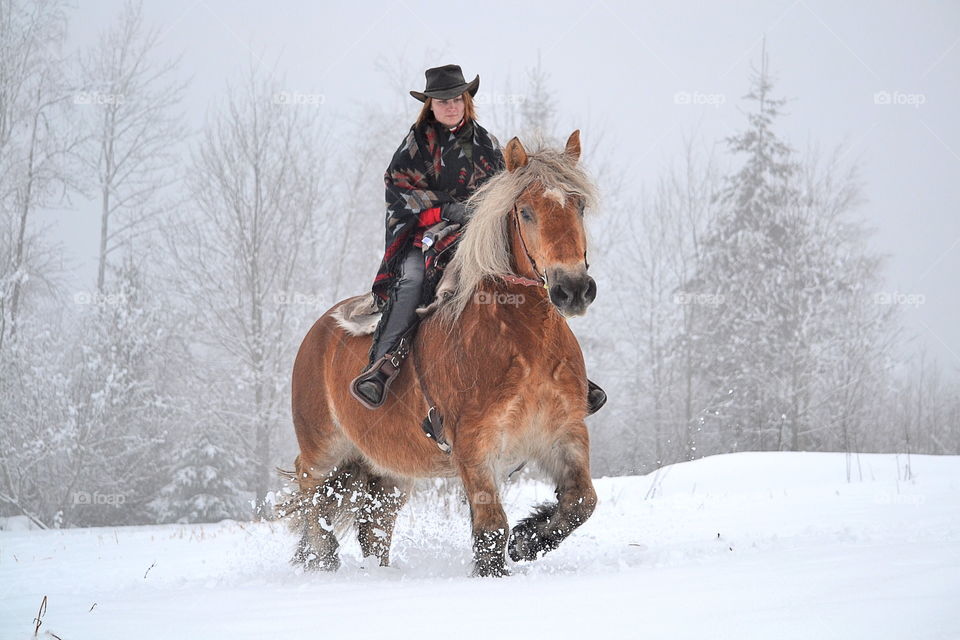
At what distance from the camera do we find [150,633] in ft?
8.55

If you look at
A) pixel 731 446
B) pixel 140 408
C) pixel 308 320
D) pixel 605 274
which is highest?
pixel 605 274

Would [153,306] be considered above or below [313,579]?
above

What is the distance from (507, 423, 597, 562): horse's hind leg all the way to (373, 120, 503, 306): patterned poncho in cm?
162

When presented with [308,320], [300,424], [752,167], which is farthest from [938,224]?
[300,424]

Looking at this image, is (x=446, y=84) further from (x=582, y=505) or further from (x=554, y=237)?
(x=582, y=505)

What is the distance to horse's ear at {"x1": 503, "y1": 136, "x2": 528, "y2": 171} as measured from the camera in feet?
13.4

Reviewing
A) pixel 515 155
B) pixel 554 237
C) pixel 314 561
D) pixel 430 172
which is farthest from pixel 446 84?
pixel 314 561

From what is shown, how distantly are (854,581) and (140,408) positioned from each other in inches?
650

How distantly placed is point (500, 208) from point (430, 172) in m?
1.02

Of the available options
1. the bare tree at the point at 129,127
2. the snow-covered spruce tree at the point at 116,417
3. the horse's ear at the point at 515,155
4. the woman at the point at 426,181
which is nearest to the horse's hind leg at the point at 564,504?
the woman at the point at 426,181

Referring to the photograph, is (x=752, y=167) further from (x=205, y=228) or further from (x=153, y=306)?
(x=153, y=306)

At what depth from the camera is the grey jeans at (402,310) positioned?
462 cm

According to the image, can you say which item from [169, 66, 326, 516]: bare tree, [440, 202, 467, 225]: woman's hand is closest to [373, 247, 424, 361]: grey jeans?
[440, 202, 467, 225]: woman's hand

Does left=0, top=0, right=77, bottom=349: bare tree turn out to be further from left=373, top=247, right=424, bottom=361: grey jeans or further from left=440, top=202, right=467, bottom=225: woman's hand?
left=440, top=202, right=467, bottom=225: woman's hand
